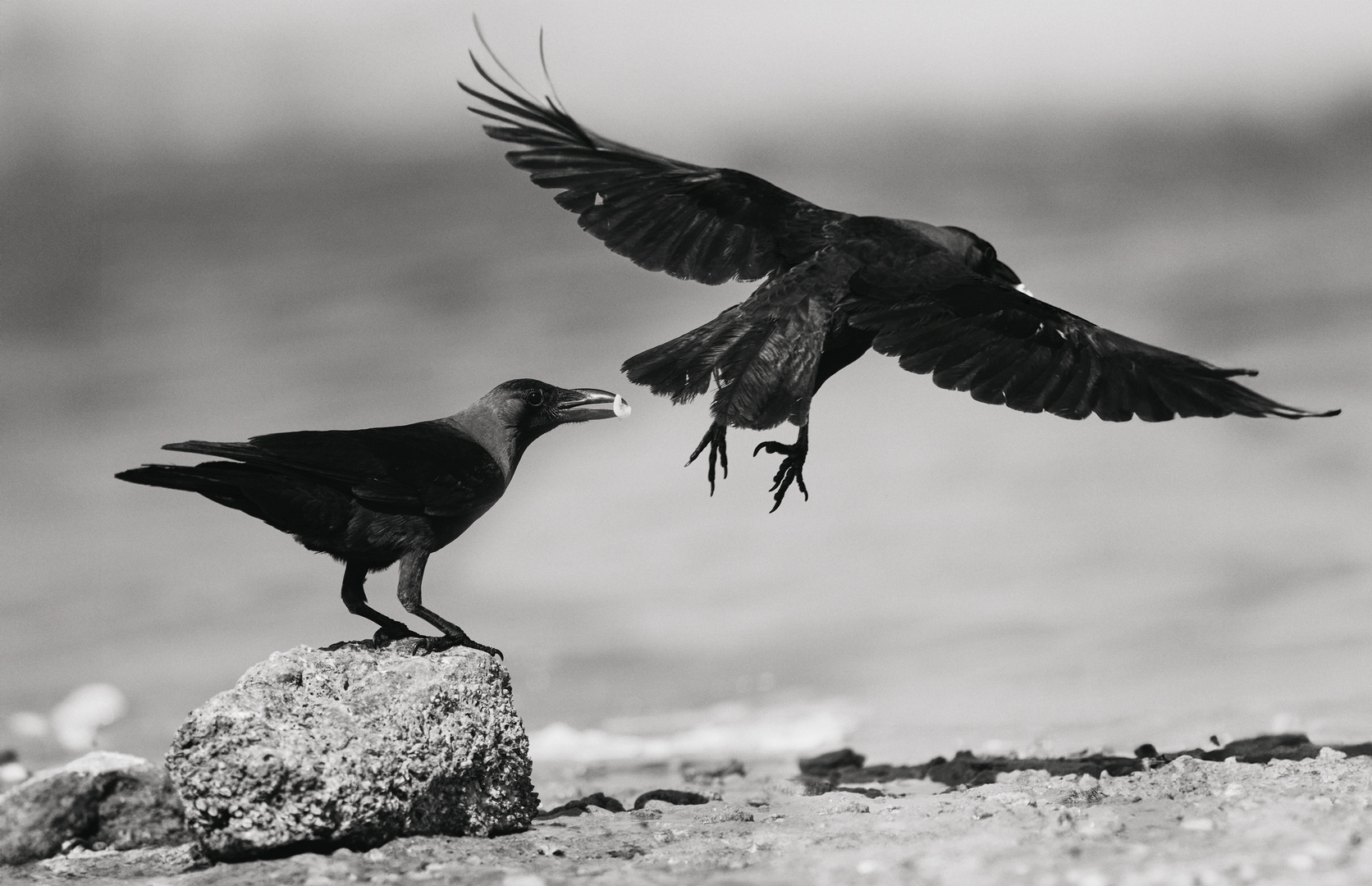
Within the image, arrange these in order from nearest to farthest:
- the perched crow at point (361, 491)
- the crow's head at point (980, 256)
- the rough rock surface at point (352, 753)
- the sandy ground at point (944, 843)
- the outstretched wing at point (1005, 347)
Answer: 1. the sandy ground at point (944, 843)
2. the rough rock surface at point (352, 753)
3. the perched crow at point (361, 491)
4. the outstretched wing at point (1005, 347)
5. the crow's head at point (980, 256)

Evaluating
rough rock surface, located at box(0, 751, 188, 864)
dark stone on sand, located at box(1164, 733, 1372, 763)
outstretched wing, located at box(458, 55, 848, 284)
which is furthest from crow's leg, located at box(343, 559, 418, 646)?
dark stone on sand, located at box(1164, 733, 1372, 763)

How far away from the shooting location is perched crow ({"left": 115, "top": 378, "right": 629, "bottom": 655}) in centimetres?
789

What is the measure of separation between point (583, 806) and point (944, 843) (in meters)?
3.04

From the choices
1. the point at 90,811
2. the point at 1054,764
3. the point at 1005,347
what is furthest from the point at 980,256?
the point at 90,811

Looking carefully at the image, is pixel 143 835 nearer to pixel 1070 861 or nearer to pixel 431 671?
pixel 431 671

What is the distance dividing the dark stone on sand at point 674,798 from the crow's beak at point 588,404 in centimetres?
270

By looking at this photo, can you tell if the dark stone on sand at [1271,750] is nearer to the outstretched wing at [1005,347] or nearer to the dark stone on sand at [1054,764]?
the dark stone on sand at [1054,764]

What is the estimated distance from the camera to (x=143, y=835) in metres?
9.28

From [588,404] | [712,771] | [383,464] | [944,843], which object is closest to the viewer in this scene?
[944,843]

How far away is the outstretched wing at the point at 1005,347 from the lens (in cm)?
905

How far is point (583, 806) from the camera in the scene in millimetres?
9508

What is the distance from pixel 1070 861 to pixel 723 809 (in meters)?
3.25

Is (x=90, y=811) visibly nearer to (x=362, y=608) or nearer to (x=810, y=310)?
(x=362, y=608)

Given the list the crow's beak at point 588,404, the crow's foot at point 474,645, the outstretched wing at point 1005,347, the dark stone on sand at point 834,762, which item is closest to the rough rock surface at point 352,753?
the crow's foot at point 474,645
